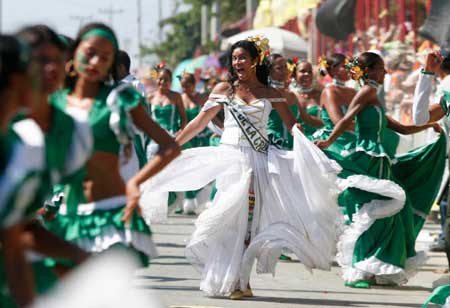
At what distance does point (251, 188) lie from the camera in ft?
34.6

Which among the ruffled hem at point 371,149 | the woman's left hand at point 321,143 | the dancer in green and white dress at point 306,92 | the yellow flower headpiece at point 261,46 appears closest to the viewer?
the yellow flower headpiece at point 261,46

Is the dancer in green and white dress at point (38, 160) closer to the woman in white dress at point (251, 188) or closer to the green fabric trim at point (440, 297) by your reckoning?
the green fabric trim at point (440, 297)

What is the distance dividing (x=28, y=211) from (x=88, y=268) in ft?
1.94

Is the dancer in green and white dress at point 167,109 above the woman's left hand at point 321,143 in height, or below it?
below

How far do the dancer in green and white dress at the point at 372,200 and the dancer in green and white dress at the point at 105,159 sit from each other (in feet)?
15.5

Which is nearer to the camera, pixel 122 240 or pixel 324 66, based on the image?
pixel 122 240

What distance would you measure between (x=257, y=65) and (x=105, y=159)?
4.33 meters

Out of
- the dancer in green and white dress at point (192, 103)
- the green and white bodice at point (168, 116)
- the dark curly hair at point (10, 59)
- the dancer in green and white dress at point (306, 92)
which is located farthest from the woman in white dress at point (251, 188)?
the dancer in green and white dress at point (192, 103)

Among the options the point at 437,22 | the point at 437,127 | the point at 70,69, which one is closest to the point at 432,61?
the point at 437,127

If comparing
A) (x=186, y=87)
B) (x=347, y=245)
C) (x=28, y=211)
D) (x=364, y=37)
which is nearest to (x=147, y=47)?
(x=364, y=37)

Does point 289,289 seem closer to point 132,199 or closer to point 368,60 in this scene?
point 368,60

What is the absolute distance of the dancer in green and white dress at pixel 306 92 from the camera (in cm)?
1558

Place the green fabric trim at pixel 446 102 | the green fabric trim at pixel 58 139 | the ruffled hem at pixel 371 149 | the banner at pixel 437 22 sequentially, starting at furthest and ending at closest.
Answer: the banner at pixel 437 22, the ruffled hem at pixel 371 149, the green fabric trim at pixel 446 102, the green fabric trim at pixel 58 139

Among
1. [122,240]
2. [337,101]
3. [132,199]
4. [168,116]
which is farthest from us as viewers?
[168,116]
